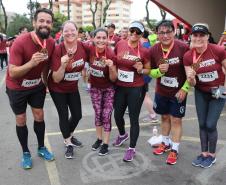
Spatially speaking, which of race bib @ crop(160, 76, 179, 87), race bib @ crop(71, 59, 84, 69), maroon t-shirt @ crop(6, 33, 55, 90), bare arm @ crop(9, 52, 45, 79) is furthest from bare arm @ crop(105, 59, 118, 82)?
bare arm @ crop(9, 52, 45, 79)

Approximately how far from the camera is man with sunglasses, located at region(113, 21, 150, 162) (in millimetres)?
3973

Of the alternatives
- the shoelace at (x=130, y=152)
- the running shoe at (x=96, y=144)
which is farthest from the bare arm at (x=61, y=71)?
the shoelace at (x=130, y=152)

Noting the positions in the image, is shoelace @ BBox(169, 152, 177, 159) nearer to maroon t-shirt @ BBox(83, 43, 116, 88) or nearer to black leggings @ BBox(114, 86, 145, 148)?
black leggings @ BBox(114, 86, 145, 148)

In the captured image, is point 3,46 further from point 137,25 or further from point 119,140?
point 137,25

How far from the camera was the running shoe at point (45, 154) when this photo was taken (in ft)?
13.9

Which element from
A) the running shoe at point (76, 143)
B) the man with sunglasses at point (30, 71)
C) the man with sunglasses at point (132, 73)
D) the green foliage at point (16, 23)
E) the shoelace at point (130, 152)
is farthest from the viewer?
the green foliage at point (16, 23)

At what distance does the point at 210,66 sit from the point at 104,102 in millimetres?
1580

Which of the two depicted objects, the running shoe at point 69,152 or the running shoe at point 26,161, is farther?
the running shoe at point 69,152

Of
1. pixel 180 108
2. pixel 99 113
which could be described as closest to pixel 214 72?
pixel 180 108

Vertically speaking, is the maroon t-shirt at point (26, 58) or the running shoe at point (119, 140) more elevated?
the maroon t-shirt at point (26, 58)

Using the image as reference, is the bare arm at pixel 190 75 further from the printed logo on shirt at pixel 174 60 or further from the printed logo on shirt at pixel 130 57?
the printed logo on shirt at pixel 130 57

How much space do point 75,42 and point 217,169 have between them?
2525 mm

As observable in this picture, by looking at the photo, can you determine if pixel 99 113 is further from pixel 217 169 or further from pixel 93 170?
pixel 217 169

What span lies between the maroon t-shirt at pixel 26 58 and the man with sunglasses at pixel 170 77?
1416 mm
